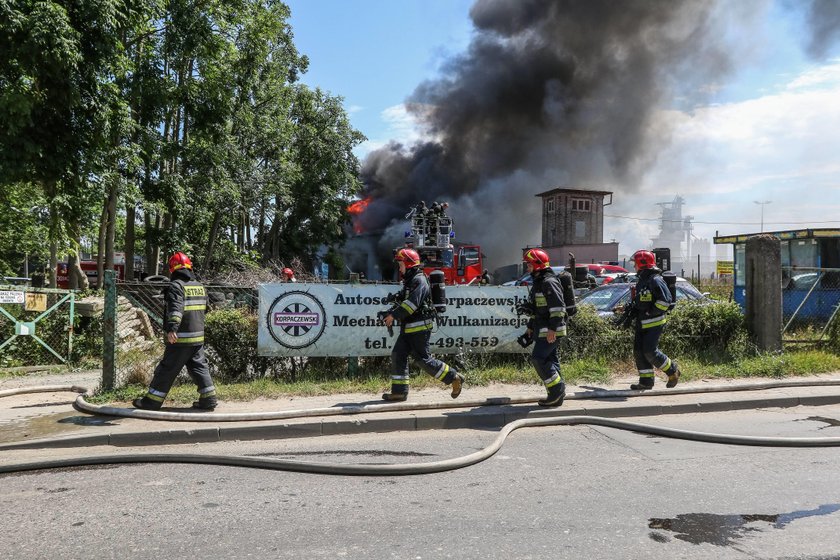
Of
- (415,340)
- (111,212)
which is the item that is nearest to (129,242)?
(111,212)

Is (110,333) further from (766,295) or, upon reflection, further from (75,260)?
(75,260)

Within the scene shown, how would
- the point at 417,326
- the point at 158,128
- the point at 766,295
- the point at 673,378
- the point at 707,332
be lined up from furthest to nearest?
the point at 158,128
the point at 707,332
the point at 766,295
the point at 673,378
the point at 417,326

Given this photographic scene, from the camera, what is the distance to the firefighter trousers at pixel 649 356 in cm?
727

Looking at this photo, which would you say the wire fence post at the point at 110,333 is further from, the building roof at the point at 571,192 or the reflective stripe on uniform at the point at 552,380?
the building roof at the point at 571,192

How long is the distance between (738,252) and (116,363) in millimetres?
11861

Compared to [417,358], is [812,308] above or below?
above

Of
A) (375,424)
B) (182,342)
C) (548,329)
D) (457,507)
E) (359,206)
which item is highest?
(359,206)

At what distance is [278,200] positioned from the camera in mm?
26594

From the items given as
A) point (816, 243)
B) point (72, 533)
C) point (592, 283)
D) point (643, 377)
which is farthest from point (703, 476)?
point (592, 283)

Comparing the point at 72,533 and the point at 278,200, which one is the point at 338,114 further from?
the point at 72,533

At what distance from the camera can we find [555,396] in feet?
21.5

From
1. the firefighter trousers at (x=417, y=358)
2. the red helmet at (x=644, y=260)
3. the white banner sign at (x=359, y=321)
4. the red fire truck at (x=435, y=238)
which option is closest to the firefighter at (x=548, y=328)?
the firefighter trousers at (x=417, y=358)

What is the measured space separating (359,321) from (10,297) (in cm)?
562

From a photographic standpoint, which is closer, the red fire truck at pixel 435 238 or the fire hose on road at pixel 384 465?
the fire hose on road at pixel 384 465
